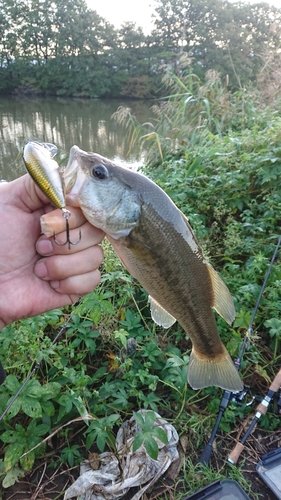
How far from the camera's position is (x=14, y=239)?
1.65m

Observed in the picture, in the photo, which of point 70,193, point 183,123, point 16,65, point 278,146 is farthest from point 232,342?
point 16,65

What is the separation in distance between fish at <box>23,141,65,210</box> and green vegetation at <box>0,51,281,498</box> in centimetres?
118

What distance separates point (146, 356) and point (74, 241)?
4.44 feet

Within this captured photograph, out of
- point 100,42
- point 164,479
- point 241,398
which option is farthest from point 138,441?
point 100,42

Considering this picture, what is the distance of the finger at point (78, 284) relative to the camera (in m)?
1.66

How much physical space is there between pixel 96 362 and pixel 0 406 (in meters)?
0.83

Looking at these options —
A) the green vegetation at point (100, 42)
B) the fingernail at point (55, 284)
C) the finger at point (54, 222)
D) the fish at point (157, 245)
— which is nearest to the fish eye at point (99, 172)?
the fish at point (157, 245)

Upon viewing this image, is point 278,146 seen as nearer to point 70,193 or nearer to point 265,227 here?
point 265,227

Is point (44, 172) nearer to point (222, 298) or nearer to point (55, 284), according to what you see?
point (55, 284)

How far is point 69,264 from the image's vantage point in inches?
62.3

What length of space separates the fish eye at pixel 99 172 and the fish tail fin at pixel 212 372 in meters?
1.19

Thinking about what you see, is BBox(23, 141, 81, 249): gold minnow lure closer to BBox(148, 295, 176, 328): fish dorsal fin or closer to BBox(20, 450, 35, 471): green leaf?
BBox(148, 295, 176, 328): fish dorsal fin

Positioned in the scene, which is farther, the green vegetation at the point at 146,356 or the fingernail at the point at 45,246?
the green vegetation at the point at 146,356

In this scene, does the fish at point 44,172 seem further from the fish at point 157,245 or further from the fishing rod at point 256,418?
the fishing rod at point 256,418
